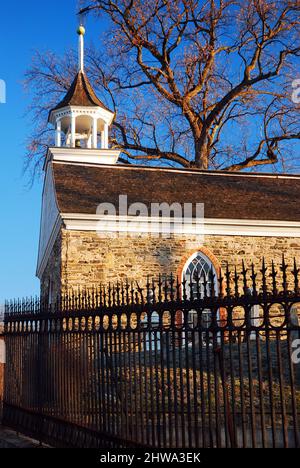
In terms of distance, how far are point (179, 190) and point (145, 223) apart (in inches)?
125

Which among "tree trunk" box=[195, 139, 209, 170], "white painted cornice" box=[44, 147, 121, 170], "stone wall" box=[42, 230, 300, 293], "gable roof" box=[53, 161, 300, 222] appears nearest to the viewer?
"stone wall" box=[42, 230, 300, 293]

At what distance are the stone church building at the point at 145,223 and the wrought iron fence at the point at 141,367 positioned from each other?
→ 8356mm

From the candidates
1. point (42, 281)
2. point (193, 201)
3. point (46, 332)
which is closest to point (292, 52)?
point (193, 201)

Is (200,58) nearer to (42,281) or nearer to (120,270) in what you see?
(42,281)

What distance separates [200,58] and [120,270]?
2126 centimetres

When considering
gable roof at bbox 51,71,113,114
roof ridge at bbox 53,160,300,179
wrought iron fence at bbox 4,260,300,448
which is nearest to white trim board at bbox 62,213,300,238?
roof ridge at bbox 53,160,300,179

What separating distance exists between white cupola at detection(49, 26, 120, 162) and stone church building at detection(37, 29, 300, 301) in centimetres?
160

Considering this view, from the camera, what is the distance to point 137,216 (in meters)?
19.5

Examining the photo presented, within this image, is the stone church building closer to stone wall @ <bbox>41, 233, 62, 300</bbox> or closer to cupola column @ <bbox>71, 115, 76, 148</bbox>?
stone wall @ <bbox>41, 233, 62, 300</bbox>

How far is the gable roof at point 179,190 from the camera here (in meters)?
20.3

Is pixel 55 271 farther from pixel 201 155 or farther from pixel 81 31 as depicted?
pixel 201 155

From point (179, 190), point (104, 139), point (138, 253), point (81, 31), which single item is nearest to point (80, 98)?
point (104, 139)

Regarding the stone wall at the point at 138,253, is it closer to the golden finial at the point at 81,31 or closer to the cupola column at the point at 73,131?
the cupola column at the point at 73,131

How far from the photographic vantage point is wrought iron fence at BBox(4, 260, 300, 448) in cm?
547
